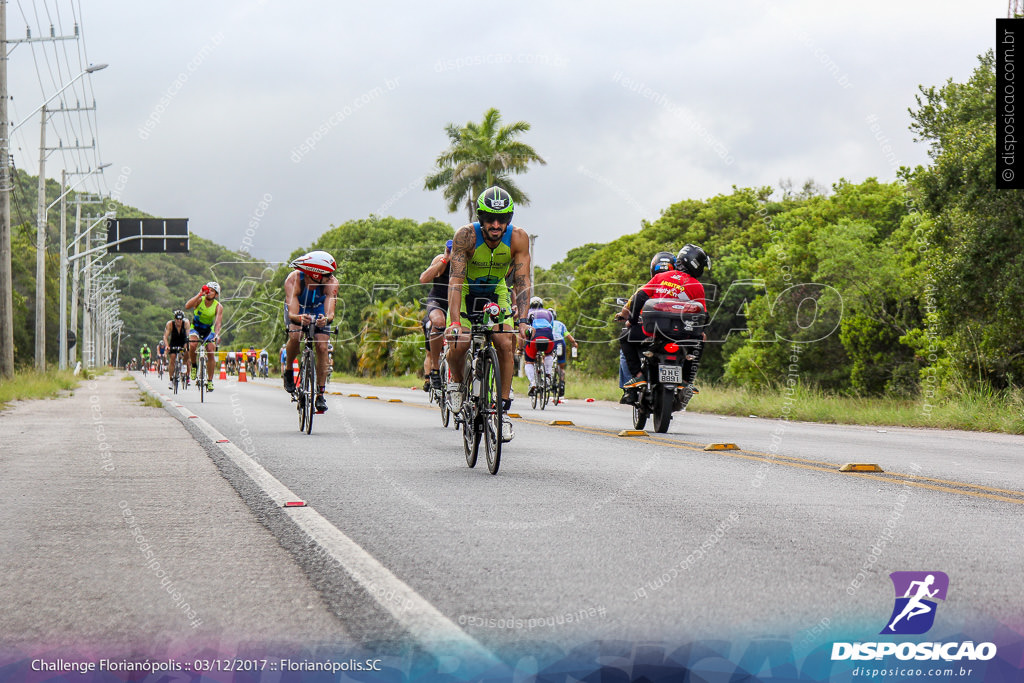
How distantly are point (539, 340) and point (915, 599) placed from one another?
15.7 metres

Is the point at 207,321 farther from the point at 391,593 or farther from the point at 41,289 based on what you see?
the point at 41,289

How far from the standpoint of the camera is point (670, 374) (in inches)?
489

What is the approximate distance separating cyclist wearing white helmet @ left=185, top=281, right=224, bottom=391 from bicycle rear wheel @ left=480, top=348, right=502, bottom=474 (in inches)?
467

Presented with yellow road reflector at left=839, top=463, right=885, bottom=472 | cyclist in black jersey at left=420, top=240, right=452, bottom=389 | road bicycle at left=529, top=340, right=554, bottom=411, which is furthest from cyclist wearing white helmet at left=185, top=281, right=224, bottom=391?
yellow road reflector at left=839, top=463, right=885, bottom=472

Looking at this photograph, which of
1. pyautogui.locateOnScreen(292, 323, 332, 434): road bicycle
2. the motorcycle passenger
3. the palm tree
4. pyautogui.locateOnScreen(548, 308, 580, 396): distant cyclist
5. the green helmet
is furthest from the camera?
the palm tree

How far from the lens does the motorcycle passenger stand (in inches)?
503

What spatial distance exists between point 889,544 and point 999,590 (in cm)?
93

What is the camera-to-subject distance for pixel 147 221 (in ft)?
195

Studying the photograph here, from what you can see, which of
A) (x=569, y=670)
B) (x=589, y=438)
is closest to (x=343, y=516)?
(x=569, y=670)

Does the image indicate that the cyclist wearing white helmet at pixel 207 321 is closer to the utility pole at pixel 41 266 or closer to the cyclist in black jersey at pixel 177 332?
the cyclist in black jersey at pixel 177 332

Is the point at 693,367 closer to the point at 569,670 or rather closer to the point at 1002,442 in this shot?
the point at 1002,442

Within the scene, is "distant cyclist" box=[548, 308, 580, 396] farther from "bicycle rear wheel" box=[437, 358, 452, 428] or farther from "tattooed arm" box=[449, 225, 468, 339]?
"tattooed arm" box=[449, 225, 468, 339]

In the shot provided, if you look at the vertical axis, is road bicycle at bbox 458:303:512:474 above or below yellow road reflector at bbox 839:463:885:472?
above

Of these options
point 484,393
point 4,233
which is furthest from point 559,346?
point 4,233
